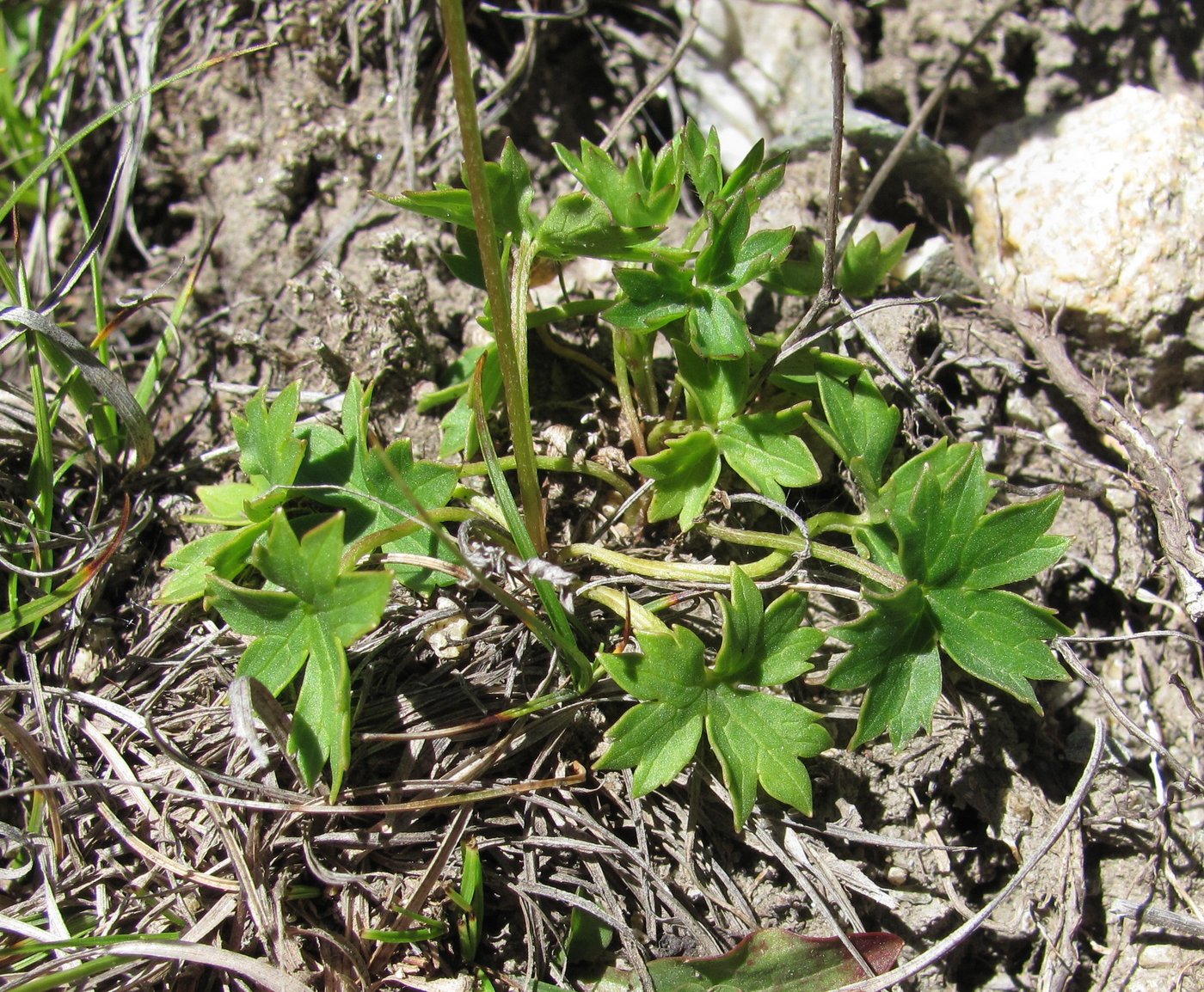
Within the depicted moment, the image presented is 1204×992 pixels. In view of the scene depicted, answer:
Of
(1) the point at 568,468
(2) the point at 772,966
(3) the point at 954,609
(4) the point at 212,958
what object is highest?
(1) the point at 568,468

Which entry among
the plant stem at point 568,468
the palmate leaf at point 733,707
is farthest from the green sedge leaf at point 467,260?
the palmate leaf at point 733,707

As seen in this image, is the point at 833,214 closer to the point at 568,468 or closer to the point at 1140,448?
the point at 568,468

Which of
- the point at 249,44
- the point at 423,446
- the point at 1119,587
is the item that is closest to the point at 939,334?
the point at 1119,587

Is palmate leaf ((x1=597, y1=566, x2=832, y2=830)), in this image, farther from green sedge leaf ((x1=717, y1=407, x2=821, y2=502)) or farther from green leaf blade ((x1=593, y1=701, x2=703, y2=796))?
green sedge leaf ((x1=717, y1=407, x2=821, y2=502))

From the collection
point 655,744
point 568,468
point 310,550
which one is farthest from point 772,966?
point 310,550

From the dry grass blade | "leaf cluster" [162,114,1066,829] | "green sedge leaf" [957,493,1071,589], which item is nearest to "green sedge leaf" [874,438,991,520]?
"leaf cluster" [162,114,1066,829]

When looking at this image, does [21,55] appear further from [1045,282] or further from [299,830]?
[1045,282]
